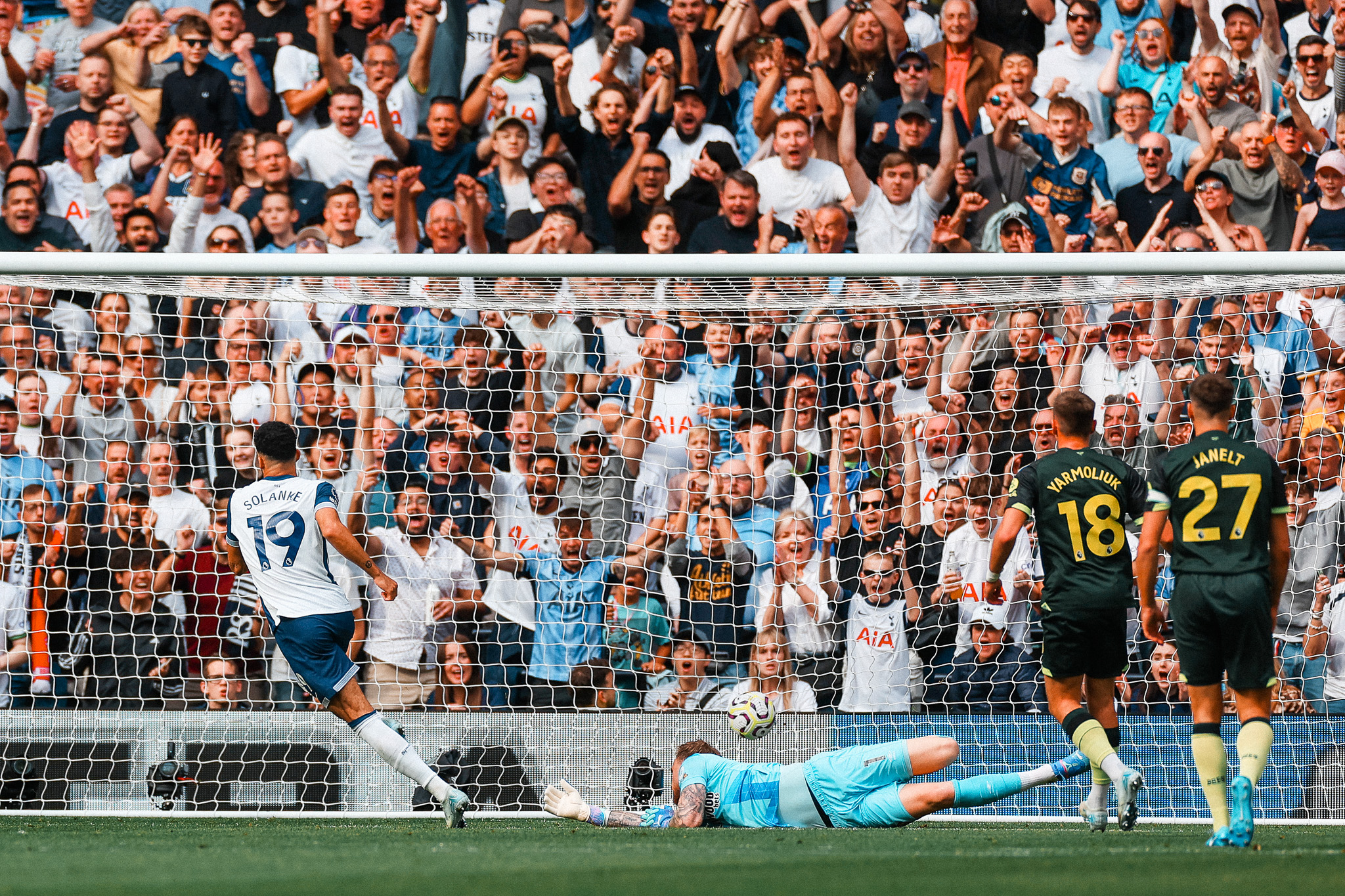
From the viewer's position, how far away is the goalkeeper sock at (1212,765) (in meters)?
4.31

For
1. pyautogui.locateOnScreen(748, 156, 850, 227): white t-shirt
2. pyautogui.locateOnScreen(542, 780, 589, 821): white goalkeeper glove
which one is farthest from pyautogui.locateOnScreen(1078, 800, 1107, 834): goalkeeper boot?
pyautogui.locateOnScreen(748, 156, 850, 227): white t-shirt

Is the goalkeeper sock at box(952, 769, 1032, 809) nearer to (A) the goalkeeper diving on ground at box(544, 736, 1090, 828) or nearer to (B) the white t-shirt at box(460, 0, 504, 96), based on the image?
(A) the goalkeeper diving on ground at box(544, 736, 1090, 828)

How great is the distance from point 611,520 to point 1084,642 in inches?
115

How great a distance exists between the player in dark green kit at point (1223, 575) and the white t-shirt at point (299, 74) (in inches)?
269

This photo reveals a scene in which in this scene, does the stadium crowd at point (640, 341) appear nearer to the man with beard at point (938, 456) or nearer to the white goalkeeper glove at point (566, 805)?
the man with beard at point (938, 456)

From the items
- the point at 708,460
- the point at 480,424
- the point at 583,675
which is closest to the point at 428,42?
the point at 480,424

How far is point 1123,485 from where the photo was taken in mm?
5254

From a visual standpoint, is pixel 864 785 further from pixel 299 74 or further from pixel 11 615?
pixel 299 74

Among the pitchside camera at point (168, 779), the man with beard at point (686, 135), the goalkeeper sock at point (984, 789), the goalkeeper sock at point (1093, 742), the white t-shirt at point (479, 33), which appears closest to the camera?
the goalkeeper sock at point (1093, 742)

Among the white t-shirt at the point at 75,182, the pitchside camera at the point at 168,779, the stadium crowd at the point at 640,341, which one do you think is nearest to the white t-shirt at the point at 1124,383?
the stadium crowd at the point at 640,341

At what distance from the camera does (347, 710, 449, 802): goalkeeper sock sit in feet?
17.1

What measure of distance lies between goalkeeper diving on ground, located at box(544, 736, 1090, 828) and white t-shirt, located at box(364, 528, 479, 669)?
1.90m

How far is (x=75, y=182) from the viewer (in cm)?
921

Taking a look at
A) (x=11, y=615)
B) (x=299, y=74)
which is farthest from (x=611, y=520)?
(x=299, y=74)
